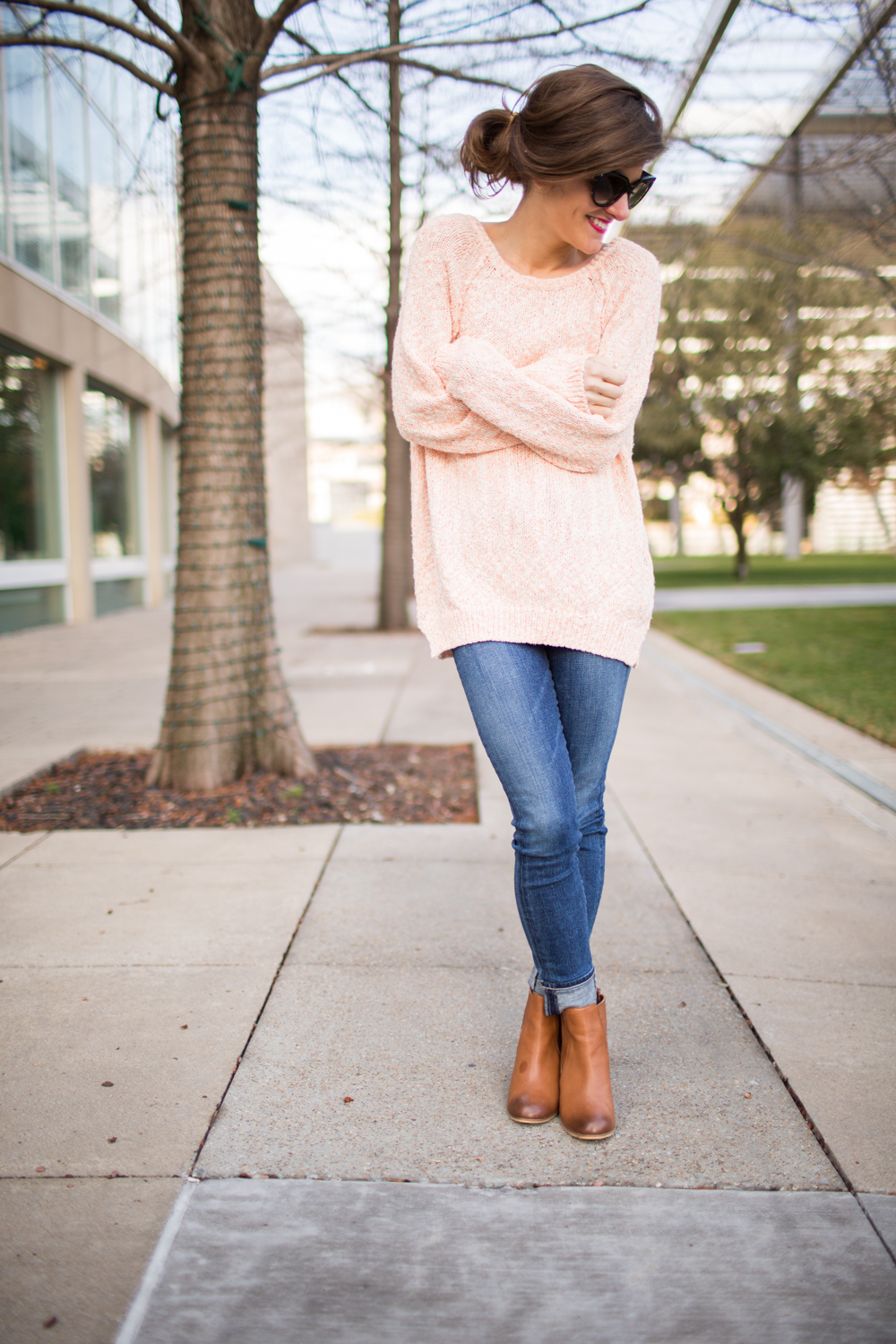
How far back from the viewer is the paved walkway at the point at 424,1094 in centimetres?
151

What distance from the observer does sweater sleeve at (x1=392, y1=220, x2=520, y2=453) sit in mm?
1913

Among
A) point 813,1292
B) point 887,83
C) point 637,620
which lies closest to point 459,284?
point 637,620

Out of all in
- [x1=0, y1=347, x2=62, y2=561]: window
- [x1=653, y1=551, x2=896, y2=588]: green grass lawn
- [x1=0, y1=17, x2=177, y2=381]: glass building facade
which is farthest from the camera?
[x1=653, y1=551, x2=896, y2=588]: green grass lawn

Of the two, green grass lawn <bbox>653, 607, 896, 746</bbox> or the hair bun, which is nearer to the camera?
the hair bun

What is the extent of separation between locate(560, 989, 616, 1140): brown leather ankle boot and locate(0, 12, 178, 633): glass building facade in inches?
369

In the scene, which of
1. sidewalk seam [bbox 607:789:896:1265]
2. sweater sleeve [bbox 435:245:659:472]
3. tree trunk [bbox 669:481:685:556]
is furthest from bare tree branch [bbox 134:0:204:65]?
tree trunk [bbox 669:481:685:556]

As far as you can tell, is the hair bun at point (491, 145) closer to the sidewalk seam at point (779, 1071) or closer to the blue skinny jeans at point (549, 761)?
the blue skinny jeans at point (549, 761)

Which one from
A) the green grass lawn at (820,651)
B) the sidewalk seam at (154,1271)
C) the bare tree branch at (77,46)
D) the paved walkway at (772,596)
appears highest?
the bare tree branch at (77,46)

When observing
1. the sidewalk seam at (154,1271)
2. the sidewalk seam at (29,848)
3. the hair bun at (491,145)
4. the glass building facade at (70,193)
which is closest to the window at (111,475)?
the glass building facade at (70,193)

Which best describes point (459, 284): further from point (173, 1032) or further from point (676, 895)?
point (676, 895)

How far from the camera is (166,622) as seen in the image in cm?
1476

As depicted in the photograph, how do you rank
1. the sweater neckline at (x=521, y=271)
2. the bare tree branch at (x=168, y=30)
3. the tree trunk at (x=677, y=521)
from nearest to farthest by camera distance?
1. the sweater neckline at (x=521, y=271)
2. the bare tree branch at (x=168, y=30)
3. the tree trunk at (x=677, y=521)

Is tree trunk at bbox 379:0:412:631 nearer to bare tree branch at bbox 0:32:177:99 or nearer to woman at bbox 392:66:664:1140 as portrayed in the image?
bare tree branch at bbox 0:32:177:99

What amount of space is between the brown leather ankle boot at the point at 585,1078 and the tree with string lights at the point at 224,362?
9.02ft
